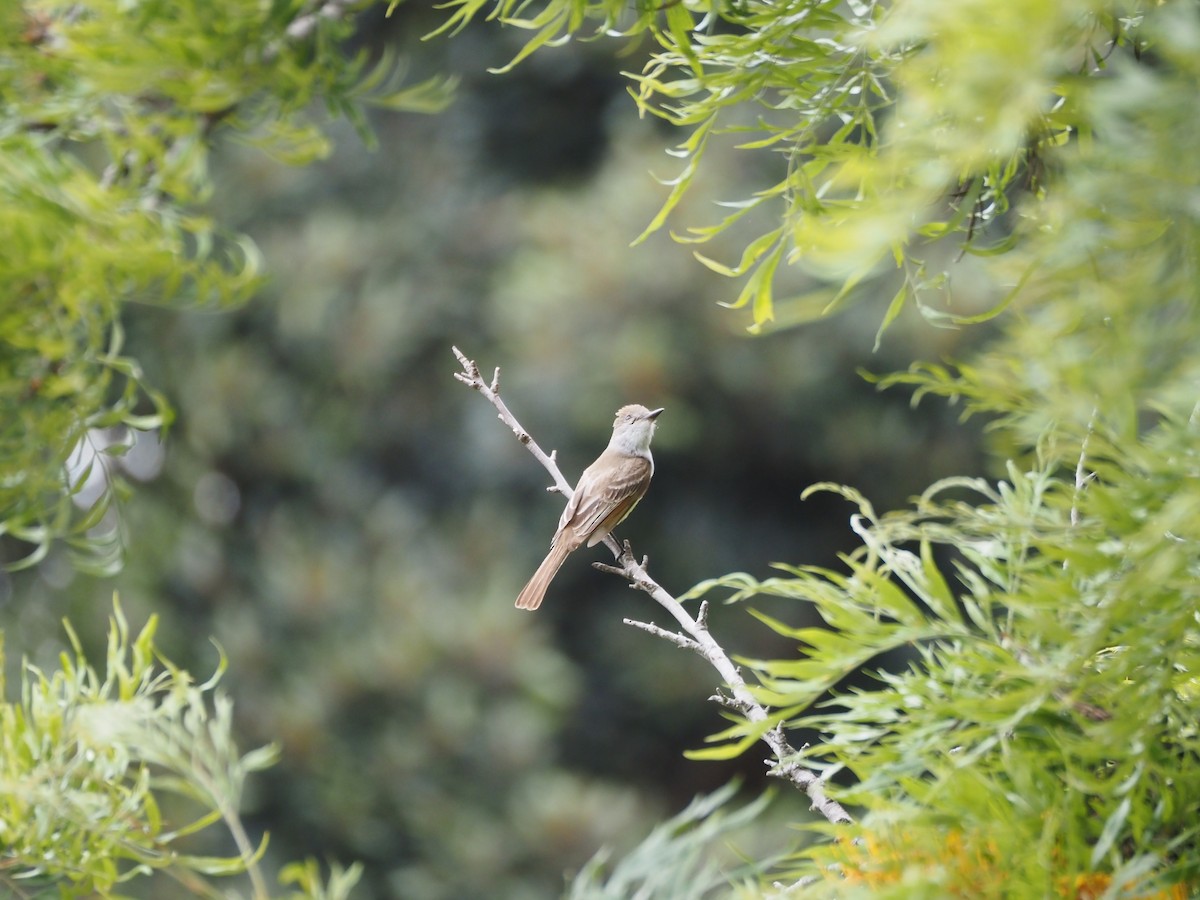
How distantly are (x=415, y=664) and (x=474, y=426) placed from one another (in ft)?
3.07

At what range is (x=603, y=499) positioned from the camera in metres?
2.85

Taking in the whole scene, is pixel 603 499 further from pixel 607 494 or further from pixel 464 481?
pixel 464 481

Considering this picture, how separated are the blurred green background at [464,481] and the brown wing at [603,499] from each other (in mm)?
1209

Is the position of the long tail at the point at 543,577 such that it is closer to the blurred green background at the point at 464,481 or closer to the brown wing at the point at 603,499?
the brown wing at the point at 603,499

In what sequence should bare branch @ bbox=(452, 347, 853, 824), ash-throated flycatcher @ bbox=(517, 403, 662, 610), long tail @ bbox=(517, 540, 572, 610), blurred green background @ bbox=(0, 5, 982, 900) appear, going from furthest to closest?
blurred green background @ bbox=(0, 5, 982, 900) → ash-throated flycatcher @ bbox=(517, 403, 662, 610) → long tail @ bbox=(517, 540, 572, 610) → bare branch @ bbox=(452, 347, 853, 824)

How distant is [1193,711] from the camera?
2.13 ft

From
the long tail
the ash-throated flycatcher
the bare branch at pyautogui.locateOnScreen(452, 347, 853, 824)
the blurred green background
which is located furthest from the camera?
the blurred green background

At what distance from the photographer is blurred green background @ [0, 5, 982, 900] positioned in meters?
4.31

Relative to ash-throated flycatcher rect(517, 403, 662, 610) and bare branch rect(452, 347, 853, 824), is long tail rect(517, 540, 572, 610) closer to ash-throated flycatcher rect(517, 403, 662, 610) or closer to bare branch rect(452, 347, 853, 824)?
ash-throated flycatcher rect(517, 403, 662, 610)

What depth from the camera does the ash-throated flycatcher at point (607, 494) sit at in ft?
9.01

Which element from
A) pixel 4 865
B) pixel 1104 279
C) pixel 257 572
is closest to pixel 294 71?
pixel 4 865

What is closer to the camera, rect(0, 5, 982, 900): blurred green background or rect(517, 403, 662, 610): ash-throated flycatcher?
rect(517, 403, 662, 610): ash-throated flycatcher

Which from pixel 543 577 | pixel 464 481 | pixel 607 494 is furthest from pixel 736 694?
pixel 464 481

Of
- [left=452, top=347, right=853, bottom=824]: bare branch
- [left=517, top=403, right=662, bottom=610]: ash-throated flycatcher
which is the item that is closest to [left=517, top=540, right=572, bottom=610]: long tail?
[left=517, top=403, right=662, bottom=610]: ash-throated flycatcher
